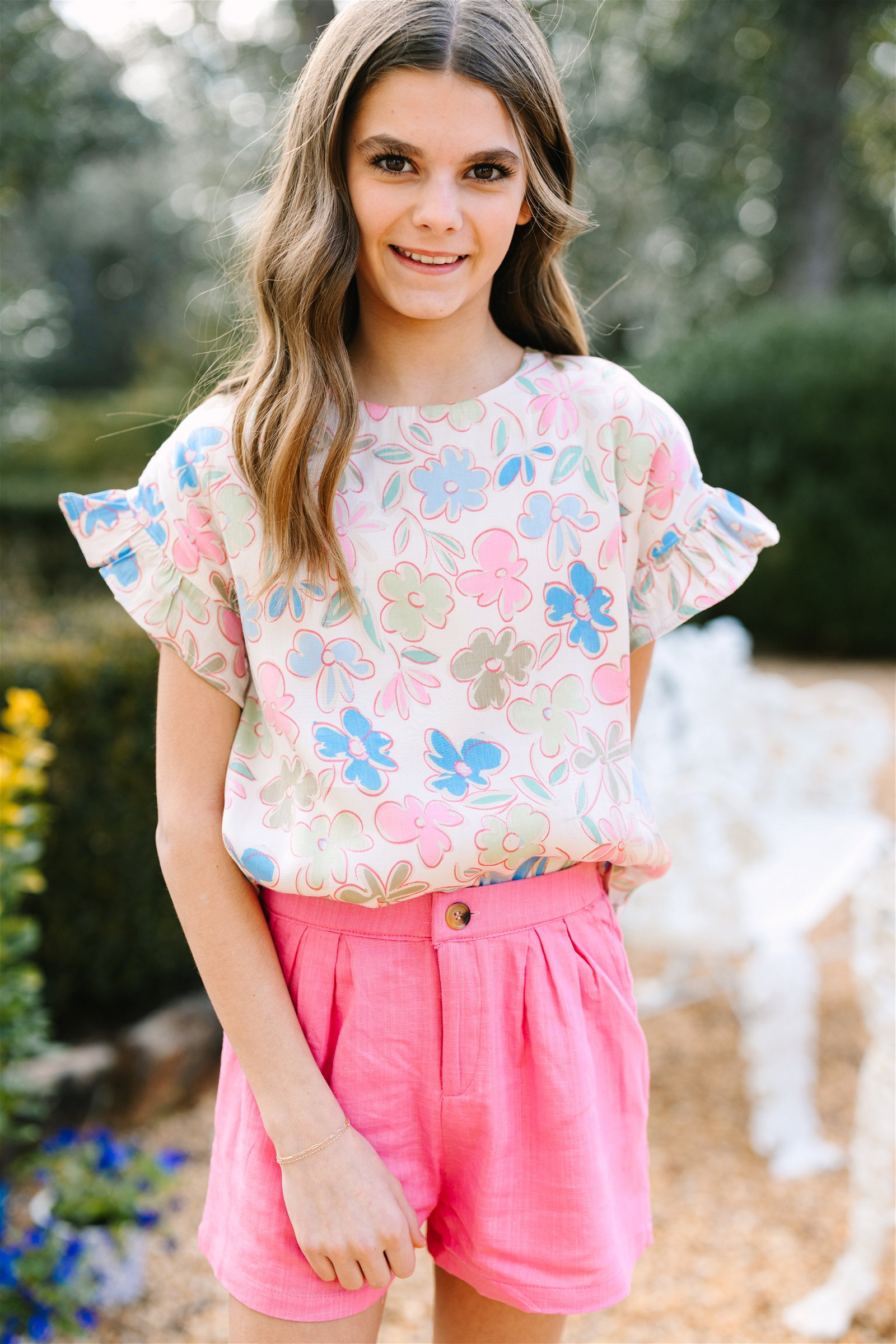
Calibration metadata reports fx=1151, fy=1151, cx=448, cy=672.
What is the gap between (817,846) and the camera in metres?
3.48

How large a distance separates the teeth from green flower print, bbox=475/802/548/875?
57 centimetres

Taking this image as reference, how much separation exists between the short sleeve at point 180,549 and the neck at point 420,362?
0.58 feet

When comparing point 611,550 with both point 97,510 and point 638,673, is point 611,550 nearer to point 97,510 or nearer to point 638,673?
point 638,673

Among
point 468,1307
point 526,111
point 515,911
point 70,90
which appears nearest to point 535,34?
point 526,111

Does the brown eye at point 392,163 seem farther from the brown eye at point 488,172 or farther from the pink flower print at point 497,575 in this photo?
the pink flower print at point 497,575

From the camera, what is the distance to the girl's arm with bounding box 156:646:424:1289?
113cm

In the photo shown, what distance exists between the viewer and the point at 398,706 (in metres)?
1.18

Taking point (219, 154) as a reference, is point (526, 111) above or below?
below

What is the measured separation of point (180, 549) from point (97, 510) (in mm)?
118

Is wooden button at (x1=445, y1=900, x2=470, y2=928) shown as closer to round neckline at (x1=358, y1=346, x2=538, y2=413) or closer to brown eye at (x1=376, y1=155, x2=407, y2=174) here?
round neckline at (x1=358, y1=346, x2=538, y2=413)

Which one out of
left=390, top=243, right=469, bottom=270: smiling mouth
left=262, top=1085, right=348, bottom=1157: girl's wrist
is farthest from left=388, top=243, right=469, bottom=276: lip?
left=262, top=1085, right=348, bottom=1157: girl's wrist

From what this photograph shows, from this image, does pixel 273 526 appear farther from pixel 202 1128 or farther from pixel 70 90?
pixel 70 90

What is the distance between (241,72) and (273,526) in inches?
302

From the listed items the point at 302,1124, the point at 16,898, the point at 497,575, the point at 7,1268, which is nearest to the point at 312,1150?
the point at 302,1124
